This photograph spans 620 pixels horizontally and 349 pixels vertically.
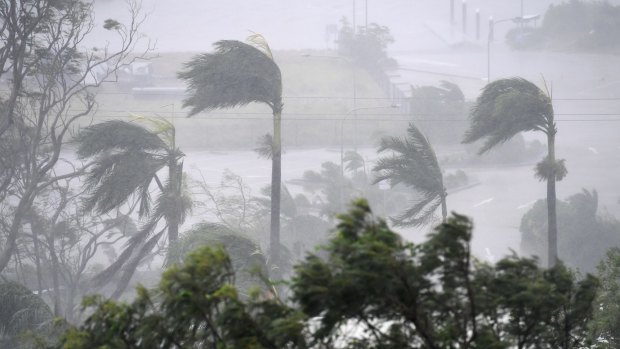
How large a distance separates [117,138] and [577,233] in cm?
1437

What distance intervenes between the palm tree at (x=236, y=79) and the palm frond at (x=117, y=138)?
1163 millimetres

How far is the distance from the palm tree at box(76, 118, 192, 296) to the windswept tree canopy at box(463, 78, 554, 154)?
631 centimetres

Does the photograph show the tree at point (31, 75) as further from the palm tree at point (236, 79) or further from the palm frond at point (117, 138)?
the palm tree at point (236, 79)

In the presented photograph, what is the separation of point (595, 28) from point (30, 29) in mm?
42685

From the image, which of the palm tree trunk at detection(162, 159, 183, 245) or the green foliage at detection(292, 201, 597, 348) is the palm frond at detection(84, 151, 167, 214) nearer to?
the palm tree trunk at detection(162, 159, 183, 245)

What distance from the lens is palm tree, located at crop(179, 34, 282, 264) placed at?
697 inches

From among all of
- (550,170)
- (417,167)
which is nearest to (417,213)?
(417,167)

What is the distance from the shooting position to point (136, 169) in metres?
17.9

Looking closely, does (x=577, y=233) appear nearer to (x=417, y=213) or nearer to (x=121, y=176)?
(x=417, y=213)

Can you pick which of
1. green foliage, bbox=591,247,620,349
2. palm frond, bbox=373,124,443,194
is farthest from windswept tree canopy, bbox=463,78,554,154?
green foliage, bbox=591,247,620,349

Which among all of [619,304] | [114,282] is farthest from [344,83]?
[619,304]

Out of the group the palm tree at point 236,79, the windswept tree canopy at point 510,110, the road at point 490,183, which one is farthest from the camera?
the road at point 490,183

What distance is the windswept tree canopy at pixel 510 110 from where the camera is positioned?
670 inches

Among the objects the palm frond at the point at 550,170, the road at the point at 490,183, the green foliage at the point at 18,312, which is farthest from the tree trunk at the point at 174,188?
the road at the point at 490,183
